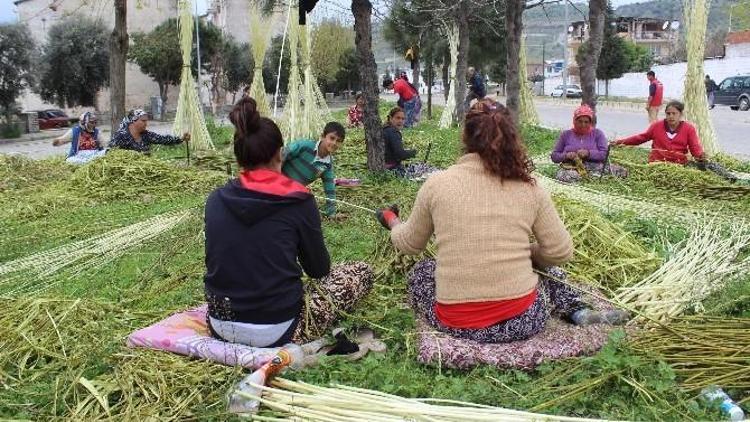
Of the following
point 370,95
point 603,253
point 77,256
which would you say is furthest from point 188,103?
point 603,253

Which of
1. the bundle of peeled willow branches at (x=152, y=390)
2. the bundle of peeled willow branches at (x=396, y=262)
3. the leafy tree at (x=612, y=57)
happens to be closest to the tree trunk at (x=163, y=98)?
the leafy tree at (x=612, y=57)

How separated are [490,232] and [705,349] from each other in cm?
90

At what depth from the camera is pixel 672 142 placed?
21.9 ft

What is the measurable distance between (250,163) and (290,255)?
1.31 ft

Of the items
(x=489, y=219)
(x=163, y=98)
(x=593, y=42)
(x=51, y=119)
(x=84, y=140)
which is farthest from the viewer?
(x=163, y=98)

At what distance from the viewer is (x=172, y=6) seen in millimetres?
35219

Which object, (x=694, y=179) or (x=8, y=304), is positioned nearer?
(x=8, y=304)

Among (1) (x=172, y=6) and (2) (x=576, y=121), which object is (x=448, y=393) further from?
(1) (x=172, y=6)

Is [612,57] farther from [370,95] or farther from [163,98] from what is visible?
[370,95]

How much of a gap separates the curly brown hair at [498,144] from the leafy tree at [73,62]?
26.1m

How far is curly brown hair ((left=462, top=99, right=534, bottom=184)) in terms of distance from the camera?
2703mm

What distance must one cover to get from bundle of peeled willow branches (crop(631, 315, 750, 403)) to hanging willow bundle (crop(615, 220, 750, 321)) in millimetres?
166

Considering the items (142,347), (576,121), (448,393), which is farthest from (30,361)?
(576,121)

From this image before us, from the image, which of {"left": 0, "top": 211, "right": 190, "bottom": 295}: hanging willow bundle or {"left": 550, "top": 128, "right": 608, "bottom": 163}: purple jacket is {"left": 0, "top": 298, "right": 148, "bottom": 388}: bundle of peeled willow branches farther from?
{"left": 550, "top": 128, "right": 608, "bottom": 163}: purple jacket
